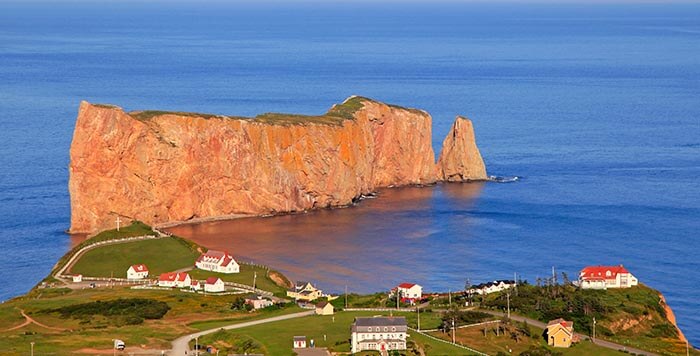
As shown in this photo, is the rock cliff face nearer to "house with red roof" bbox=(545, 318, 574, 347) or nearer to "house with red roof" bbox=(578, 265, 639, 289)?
"house with red roof" bbox=(578, 265, 639, 289)

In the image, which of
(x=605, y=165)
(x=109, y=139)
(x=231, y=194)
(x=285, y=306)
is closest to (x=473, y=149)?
(x=605, y=165)

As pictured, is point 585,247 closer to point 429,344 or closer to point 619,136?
point 429,344

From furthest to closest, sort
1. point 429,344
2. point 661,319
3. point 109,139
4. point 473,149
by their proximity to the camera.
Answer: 1. point 473,149
2. point 109,139
3. point 661,319
4. point 429,344

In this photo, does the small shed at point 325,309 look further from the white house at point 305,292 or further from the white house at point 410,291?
the white house at point 410,291

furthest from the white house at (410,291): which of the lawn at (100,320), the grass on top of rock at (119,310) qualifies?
the grass on top of rock at (119,310)

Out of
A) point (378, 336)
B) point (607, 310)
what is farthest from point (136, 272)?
point (607, 310)

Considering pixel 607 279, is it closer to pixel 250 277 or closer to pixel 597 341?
pixel 597 341
